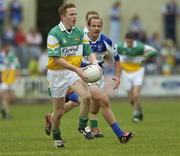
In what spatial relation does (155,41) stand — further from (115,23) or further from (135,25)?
(115,23)

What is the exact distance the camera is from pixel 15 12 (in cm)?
3744

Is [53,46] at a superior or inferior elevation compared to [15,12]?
superior

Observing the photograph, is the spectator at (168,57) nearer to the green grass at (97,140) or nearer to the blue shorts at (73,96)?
the green grass at (97,140)

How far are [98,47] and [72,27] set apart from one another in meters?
2.35

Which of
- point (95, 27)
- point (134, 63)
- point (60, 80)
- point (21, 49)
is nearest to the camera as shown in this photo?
point (60, 80)

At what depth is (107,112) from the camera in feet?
50.2

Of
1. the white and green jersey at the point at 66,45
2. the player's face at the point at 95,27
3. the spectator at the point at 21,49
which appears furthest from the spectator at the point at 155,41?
the white and green jersey at the point at 66,45

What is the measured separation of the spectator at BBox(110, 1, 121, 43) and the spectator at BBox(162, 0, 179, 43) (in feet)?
6.95

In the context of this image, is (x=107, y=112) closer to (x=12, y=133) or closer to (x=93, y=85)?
(x=93, y=85)

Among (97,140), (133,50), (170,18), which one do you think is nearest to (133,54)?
(133,50)

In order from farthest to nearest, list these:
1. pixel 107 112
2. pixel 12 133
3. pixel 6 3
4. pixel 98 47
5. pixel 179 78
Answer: pixel 6 3, pixel 179 78, pixel 12 133, pixel 98 47, pixel 107 112

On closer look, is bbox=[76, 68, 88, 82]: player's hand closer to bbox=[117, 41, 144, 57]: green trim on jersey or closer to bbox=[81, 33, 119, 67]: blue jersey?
bbox=[81, 33, 119, 67]: blue jersey

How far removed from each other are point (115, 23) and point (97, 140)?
76.4 feet

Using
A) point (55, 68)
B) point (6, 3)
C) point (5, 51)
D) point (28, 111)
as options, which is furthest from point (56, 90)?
point (6, 3)
